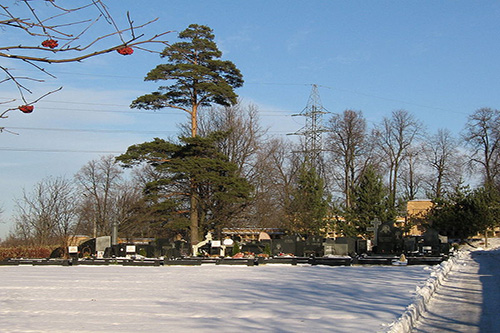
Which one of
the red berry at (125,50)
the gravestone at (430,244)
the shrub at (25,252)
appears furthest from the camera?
the shrub at (25,252)

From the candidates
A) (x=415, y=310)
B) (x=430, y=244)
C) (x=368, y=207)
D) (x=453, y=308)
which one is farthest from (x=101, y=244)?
(x=415, y=310)

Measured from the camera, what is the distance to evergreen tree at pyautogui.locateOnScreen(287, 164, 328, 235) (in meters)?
46.0

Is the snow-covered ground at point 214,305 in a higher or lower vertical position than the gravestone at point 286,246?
lower

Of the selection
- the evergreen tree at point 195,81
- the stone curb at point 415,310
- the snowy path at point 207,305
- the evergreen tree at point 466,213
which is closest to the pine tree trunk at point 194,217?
the evergreen tree at point 195,81

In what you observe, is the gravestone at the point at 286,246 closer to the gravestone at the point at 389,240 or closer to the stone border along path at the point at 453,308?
the gravestone at the point at 389,240

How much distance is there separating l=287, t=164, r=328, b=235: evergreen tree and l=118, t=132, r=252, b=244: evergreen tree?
348 inches

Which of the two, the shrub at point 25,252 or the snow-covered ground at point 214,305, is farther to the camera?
the shrub at point 25,252

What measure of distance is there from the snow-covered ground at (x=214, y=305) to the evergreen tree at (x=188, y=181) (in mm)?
19846

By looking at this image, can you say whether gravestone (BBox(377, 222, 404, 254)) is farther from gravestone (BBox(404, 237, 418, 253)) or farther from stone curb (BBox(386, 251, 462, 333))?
stone curb (BBox(386, 251, 462, 333))

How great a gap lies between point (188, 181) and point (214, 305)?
92.6 feet

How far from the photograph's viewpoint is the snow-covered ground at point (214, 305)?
Answer: 845 cm

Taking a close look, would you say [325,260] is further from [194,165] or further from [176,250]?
[194,165]

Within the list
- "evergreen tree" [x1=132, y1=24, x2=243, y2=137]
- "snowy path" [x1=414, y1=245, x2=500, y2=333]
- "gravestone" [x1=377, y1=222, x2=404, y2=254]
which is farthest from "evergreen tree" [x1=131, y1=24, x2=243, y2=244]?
"snowy path" [x1=414, y1=245, x2=500, y2=333]

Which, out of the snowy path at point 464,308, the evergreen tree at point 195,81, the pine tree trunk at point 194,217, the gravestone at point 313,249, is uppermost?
the evergreen tree at point 195,81
